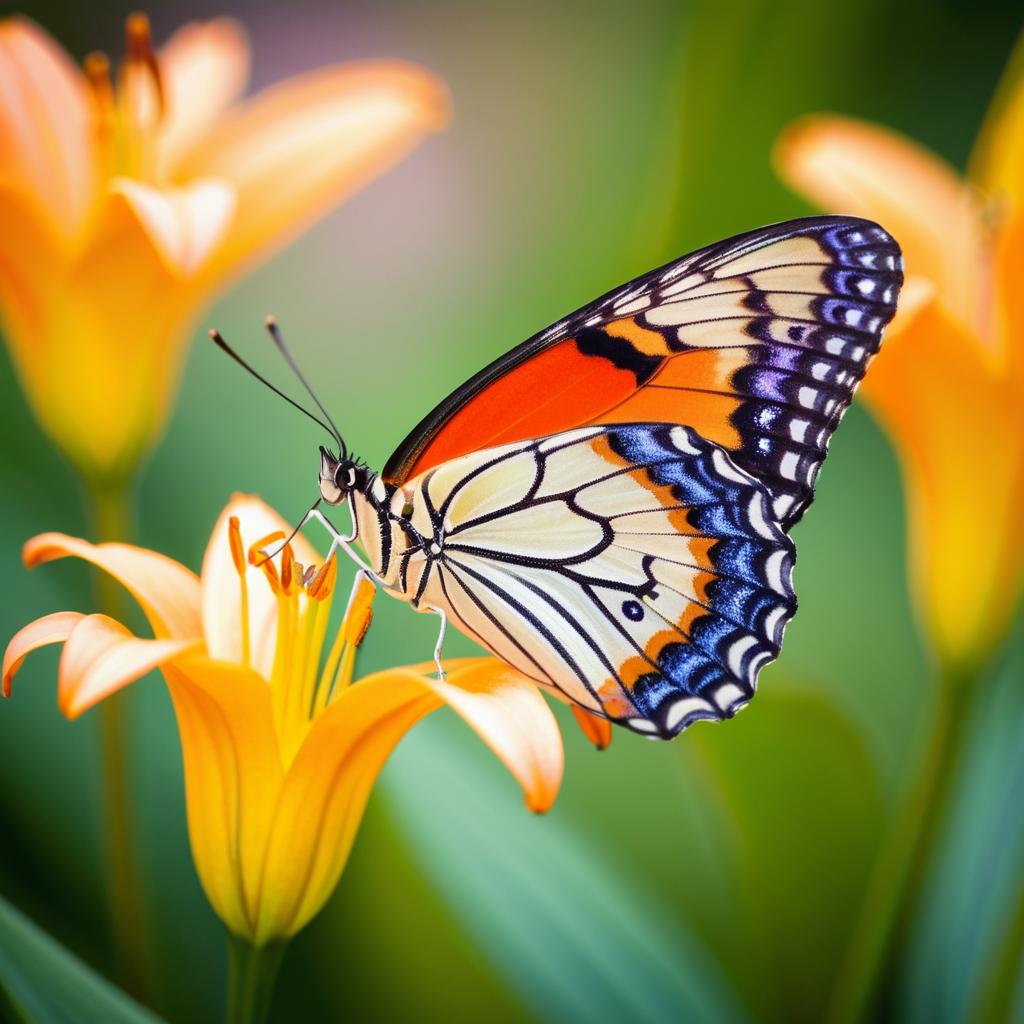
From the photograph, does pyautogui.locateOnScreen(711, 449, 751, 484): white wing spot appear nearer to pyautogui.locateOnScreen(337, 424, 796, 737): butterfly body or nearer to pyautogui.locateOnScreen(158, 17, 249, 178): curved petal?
pyautogui.locateOnScreen(337, 424, 796, 737): butterfly body

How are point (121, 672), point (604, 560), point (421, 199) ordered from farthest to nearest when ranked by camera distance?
1. point (421, 199)
2. point (604, 560)
3. point (121, 672)

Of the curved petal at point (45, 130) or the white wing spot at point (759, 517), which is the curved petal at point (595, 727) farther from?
the curved petal at point (45, 130)

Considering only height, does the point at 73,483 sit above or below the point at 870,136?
below

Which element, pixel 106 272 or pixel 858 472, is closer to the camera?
pixel 106 272

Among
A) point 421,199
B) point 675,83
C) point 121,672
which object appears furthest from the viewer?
point 421,199

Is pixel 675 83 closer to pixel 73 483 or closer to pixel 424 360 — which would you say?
pixel 424 360

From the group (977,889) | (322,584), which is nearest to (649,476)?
(322,584)

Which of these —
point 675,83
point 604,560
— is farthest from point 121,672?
point 675,83
